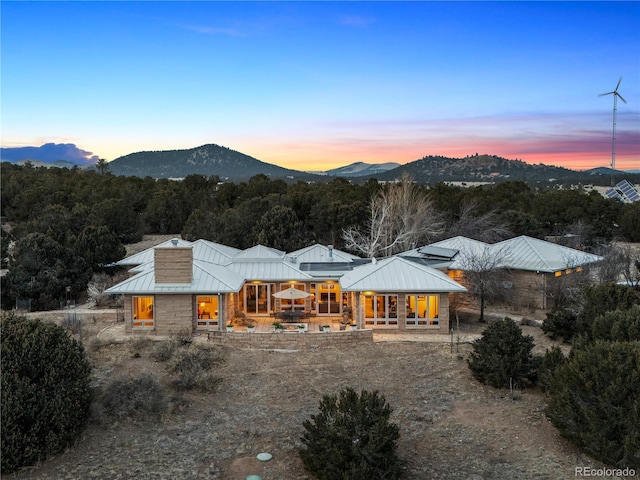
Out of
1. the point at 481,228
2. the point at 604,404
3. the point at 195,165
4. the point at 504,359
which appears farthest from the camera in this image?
the point at 195,165

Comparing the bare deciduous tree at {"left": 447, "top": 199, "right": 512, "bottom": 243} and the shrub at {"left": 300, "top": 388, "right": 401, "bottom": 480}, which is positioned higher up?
the bare deciduous tree at {"left": 447, "top": 199, "right": 512, "bottom": 243}

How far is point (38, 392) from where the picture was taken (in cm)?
988

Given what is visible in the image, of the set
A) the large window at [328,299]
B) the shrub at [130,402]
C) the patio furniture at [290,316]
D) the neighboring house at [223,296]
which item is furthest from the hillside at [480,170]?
the shrub at [130,402]

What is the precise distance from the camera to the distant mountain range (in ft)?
370

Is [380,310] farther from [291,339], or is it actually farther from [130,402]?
[130,402]

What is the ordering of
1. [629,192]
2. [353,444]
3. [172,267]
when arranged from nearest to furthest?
1. [353,444]
2. [172,267]
3. [629,192]

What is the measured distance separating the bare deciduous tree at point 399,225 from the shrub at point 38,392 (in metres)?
24.3

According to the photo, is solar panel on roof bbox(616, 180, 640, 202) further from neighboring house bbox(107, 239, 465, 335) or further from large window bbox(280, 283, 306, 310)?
large window bbox(280, 283, 306, 310)

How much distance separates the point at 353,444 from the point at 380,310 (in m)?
11.3

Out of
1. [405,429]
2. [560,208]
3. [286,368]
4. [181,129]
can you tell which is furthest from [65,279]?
[560,208]

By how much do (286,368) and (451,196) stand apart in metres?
34.6

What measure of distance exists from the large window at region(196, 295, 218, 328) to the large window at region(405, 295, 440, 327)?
7.39 m

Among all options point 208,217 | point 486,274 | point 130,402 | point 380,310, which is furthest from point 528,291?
point 208,217

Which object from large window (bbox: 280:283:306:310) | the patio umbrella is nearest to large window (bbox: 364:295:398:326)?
the patio umbrella
